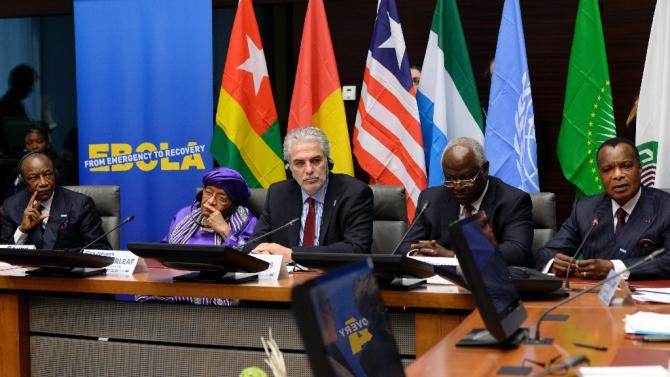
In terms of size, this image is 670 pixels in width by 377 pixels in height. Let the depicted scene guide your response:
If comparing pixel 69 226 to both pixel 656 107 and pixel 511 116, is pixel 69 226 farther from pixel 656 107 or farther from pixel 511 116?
pixel 656 107

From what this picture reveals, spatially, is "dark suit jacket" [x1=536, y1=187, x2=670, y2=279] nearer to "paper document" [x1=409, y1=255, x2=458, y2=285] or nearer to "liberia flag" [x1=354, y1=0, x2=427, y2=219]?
"paper document" [x1=409, y1=255, x2=458, y2=285]

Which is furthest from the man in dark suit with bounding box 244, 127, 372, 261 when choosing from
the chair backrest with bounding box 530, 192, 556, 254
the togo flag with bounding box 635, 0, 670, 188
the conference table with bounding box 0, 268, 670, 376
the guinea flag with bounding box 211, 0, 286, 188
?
the togo flag with bounding box 635, 0, 670, 188

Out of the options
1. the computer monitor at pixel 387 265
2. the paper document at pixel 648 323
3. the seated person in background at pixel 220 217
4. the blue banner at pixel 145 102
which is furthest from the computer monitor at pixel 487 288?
the blue banner at pixel 145 102

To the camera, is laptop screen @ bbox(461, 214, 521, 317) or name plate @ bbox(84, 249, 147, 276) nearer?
laptop screen @ bbox(461, 214, 521, 317)

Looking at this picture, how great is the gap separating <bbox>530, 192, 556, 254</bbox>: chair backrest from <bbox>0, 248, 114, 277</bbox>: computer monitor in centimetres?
180

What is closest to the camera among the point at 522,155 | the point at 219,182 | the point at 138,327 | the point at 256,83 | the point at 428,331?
the point at 428,331

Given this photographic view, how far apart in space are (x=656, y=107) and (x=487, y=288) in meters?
3.39

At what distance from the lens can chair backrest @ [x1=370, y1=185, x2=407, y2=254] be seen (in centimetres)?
449

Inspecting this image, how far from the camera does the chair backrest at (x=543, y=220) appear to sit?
4.25m

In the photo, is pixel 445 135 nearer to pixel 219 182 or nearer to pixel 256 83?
→ pixel 256 83

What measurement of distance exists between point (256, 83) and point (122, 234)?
1225 mm

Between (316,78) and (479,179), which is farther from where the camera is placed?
(316,78)

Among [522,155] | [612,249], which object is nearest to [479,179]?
[612,249]

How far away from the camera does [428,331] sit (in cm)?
331
